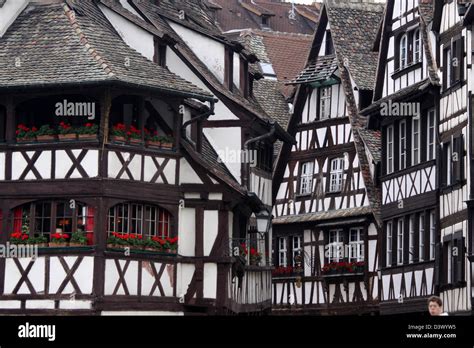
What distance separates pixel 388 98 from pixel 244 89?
17.2ft

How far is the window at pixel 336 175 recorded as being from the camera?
63750mm

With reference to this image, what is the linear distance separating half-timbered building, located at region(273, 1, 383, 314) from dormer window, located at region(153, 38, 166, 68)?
14.2 m

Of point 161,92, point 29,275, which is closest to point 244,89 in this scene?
point 161,92

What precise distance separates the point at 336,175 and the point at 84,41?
807 inches

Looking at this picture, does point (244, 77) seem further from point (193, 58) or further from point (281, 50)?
point (281, 50)

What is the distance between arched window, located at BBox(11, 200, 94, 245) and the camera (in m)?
43.9

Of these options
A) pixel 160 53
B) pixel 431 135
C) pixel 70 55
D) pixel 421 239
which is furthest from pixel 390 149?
pixel 70 55

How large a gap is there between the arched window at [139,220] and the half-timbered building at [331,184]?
1607cm

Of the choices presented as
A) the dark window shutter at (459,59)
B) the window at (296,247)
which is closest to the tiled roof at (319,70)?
the window at (296,247)

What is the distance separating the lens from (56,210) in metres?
44.2

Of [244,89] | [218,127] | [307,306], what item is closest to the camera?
[218,127]

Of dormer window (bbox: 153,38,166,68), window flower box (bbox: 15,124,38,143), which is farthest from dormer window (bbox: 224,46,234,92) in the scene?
window flower box (bbox: 15,124,38,143)

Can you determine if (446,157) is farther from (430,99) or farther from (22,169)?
(22,169)

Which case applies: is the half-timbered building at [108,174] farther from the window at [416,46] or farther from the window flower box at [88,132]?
the window at [416,46]
